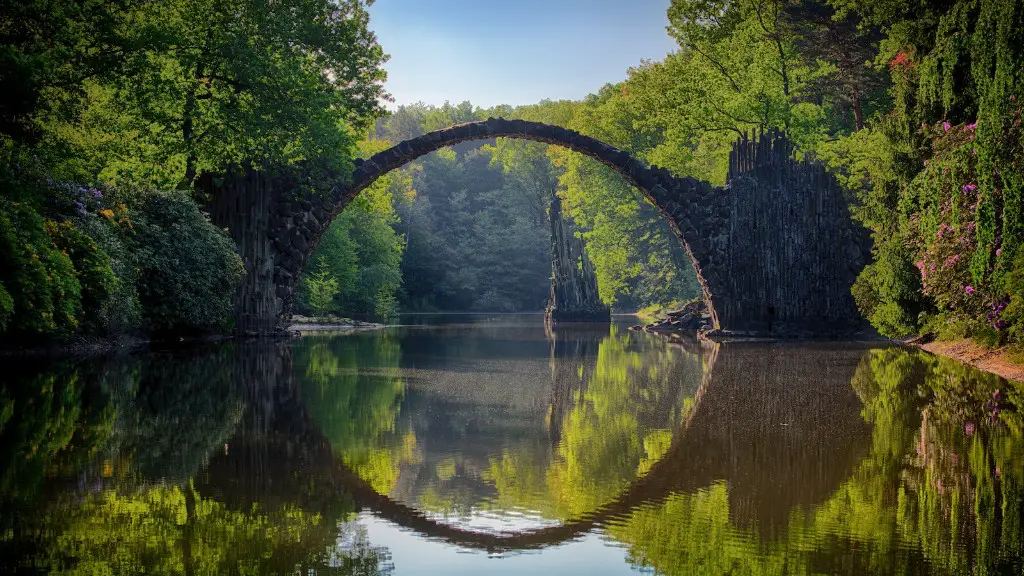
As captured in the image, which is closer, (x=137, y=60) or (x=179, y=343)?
(x=137, y=60)

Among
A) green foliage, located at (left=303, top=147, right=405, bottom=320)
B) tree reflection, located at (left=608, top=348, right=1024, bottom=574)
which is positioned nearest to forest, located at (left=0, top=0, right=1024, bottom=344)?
green foliage, located at (left=303, top=147, right=405, bottom=320)

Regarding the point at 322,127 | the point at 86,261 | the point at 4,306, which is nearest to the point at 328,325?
the point at 322,127

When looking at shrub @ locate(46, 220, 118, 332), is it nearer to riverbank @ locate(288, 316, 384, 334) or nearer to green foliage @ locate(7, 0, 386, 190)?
green foliage @ locate(7, 0, 386, 190)

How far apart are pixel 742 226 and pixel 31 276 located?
62.3 ft

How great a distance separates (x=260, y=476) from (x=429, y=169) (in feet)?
237

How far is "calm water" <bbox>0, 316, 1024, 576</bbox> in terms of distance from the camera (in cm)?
468

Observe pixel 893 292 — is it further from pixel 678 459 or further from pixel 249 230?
pixel 249 230

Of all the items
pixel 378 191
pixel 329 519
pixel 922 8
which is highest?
pixel 922 8

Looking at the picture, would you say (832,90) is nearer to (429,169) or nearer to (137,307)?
(137,307)

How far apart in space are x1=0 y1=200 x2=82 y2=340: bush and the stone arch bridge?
977 centimetres

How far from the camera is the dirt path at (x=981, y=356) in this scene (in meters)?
14.4

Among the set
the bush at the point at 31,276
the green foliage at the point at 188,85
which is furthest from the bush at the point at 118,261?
the bush at the point at 31,276

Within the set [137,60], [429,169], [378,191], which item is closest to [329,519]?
[137,60]

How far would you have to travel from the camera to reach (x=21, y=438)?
25.5 ft
